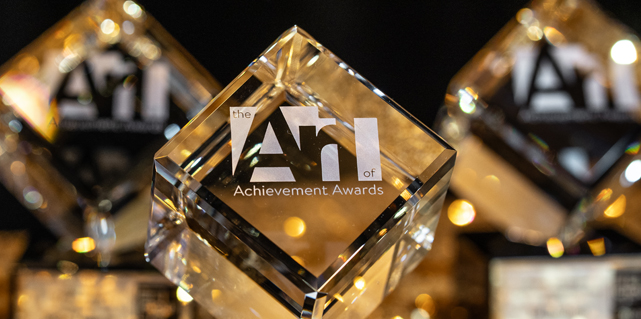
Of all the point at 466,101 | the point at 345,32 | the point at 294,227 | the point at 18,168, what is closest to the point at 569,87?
the point at 466,101

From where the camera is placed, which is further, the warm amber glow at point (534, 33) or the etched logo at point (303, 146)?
the warm amber glow at point (534, 33)

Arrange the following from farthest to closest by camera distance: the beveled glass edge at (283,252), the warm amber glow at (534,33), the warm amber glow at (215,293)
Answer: the warm amber glow at (534,33), the warm amber glow at (215,293), the beveled glass edge at (283,252)

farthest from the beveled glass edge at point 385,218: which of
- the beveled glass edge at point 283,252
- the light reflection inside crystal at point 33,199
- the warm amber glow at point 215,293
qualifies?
the light reflection inside crystal at point 33,199

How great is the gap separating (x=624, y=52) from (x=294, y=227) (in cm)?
91

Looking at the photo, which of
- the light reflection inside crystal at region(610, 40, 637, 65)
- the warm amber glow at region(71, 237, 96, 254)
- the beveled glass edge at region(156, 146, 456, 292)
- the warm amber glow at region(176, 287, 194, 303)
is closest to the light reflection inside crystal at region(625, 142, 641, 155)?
the light reflection inside crystal at region(610, 40, 637, 65)

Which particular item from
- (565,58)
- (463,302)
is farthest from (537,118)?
(463,302)

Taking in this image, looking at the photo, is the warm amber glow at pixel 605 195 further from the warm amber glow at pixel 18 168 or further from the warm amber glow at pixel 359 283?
the warm amber glow at pixel 18 168

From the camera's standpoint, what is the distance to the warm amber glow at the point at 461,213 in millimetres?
908

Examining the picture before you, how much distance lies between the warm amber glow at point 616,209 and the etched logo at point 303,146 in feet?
2.28

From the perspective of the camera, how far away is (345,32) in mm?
924

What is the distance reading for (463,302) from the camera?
0.87m

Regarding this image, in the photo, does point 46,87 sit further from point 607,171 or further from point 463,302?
point 607,171

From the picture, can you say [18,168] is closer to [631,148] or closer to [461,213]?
[461,213]

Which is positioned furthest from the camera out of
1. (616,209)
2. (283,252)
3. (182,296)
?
(616,209)
